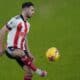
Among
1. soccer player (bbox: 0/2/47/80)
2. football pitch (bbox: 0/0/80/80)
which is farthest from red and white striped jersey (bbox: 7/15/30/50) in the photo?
football pitch (bbox: 0/0/80/80)

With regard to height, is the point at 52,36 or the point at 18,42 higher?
the point at 52,36

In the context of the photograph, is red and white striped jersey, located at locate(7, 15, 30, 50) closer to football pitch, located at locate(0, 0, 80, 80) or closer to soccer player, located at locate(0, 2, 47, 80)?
soccer player, located at locate(0, 2, 47, 80)

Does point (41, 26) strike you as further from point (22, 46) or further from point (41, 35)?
point (22, 46)

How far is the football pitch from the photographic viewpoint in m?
11.0

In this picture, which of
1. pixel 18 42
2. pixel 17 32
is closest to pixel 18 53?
pixel 18 42

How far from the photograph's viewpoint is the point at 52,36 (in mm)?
13445

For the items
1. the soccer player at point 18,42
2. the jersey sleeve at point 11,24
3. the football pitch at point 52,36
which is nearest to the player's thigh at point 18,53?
the soccer player at point 18,42

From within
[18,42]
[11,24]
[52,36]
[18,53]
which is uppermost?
[11,24]

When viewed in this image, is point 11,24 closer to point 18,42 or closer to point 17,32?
point 17,32

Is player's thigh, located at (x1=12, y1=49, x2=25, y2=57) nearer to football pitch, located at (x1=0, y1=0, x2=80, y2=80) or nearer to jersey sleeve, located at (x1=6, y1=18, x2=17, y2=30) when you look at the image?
jersey sleeve, located at (x1=6, y1=18, x2=17, y2=30)

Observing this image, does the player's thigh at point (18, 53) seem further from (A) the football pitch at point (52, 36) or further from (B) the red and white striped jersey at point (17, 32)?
(A) the football pitch at point (52, 36)

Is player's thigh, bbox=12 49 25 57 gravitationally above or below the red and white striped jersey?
below

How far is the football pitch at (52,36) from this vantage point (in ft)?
36.1

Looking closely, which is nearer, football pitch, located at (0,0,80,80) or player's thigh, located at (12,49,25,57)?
player's thigh, located at (12,49,25,57)
